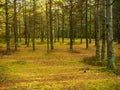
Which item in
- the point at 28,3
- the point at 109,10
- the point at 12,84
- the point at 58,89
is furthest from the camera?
the point at 28,3

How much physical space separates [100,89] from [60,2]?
36811 mm

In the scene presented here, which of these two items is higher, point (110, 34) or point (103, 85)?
point (110, 34)

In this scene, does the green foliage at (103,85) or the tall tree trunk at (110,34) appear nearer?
the green foliage at (103,85)

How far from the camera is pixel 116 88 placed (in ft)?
40.7

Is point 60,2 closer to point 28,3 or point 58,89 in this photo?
point 28,3

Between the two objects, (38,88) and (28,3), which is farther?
(28,3)

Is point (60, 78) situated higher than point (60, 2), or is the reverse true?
point (60, 2)

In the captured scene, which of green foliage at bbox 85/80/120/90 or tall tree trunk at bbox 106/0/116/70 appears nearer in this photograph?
green foliage at bbox 85/80/120/90

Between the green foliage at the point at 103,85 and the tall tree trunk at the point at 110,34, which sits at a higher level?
the tall tree trunk at the point at 110,34

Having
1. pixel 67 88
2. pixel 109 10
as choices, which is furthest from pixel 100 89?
pixel 109 10

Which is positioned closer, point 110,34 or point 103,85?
point 103,85

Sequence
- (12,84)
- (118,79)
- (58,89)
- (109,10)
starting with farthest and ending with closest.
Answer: (109,10) → (118,79) → (12,84) → (58,89)

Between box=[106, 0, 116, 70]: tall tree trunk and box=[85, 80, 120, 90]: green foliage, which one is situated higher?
box=[106, 0, 116, 70]: tall tree trunk

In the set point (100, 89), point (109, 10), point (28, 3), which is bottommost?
point (100, 89)
